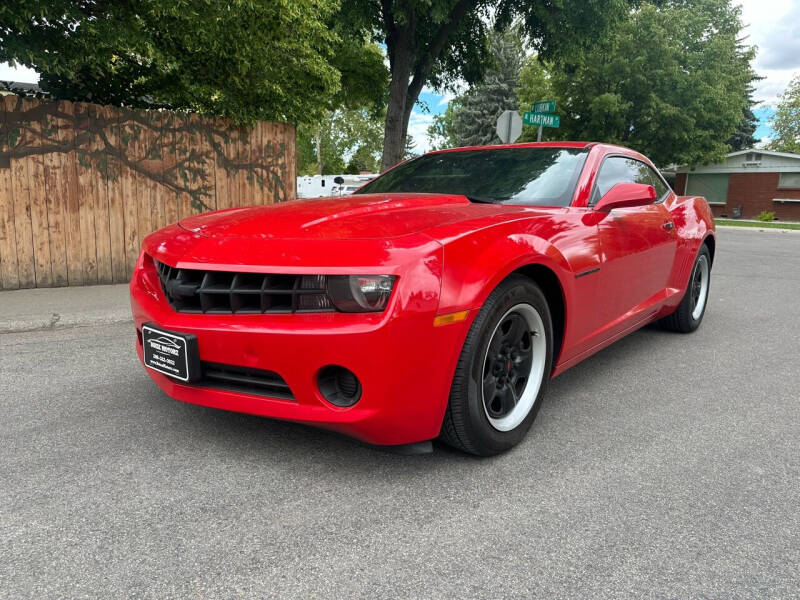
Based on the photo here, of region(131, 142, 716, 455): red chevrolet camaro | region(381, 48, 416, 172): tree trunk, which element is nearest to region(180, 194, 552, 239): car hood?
region(131, 142, 716, 455): red chevrolet camaro

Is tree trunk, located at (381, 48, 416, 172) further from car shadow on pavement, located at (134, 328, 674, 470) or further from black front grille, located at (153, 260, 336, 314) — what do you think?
black front grille, located at (153, 260, 336, 314)

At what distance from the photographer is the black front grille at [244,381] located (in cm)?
232

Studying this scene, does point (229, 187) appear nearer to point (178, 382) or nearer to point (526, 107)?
point (178, 382)

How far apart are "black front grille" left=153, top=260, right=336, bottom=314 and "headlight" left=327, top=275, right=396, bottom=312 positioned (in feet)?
0.23

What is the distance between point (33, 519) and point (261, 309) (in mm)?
1057

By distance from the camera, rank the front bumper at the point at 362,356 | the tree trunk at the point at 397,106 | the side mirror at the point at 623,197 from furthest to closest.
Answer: the tree trunk at the point at 397,106 < the side mirror at the point at 623,197 < the front bumper at the point at 362,356

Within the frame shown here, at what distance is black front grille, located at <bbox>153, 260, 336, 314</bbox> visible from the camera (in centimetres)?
226

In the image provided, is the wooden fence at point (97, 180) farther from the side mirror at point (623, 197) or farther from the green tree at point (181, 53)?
the side mirror at point (623, 197)

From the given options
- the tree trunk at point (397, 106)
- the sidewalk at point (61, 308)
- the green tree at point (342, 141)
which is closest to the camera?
the sidewalk at point (61, 308)

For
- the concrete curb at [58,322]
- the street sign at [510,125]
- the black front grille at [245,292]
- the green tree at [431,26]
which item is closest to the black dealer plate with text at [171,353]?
the black front grille at [245,292]

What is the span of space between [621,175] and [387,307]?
2455 millimetres

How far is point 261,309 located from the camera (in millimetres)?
2305

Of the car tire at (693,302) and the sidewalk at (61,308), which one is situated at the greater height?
the car tire at (693,302)

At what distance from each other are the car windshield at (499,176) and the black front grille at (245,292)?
4.55 ft
